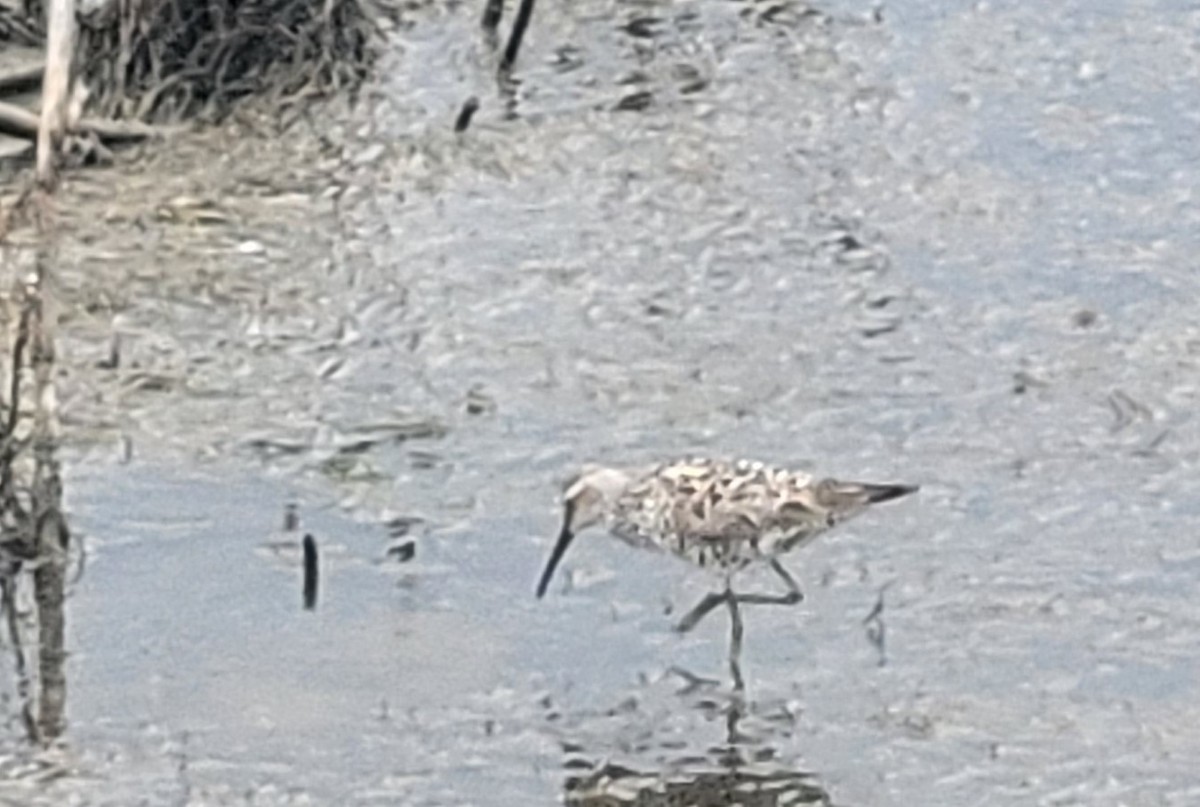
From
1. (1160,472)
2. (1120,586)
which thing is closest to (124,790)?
(1120,586)

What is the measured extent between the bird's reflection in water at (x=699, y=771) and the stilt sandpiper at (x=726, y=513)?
0.28 m

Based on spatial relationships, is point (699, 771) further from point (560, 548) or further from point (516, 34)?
point (516, 34)

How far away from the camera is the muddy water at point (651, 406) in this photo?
8578mm

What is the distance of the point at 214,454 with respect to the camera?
1030cm

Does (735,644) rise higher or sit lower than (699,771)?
higher

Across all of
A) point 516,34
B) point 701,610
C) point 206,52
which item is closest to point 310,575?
point 701,610

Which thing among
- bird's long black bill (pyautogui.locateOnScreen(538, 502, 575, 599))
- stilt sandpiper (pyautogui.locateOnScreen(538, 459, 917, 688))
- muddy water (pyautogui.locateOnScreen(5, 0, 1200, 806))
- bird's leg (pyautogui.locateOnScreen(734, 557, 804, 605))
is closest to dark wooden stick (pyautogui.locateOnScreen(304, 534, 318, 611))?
muddy water (pyautogui.locateOnScreen(5, 0, 1200, 806))

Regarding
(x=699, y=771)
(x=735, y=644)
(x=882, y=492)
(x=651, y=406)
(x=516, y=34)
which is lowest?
(x=699, y=771)

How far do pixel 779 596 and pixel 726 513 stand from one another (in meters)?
0.46

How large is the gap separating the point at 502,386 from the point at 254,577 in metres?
1.61

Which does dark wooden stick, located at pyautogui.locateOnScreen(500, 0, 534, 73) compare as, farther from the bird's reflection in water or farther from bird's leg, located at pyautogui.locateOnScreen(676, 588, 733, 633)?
the bird's reflection in water

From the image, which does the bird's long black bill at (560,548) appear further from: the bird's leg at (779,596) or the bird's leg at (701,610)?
the bird's leg at (779,596)

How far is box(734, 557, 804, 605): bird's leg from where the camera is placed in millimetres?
9125

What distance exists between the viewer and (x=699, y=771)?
8.41 meters
